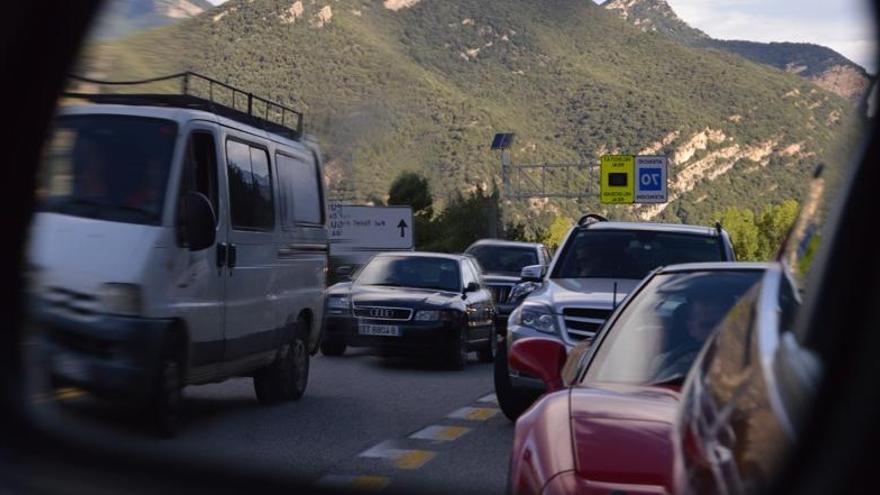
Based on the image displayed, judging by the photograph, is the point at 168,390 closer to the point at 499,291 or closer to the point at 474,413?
the point at 474,413

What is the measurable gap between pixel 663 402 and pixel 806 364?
200 centimetres

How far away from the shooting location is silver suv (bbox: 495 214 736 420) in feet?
37.5

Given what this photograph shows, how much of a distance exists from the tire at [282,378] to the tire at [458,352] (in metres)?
5.14

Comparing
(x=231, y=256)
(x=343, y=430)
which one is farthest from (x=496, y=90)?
(x=343, y=430)

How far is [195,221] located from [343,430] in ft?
6.74

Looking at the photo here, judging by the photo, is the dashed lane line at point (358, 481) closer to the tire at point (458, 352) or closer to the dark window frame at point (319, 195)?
the dark window frame at point (319, 195)

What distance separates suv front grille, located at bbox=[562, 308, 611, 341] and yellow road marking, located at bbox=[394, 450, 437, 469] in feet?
7.20

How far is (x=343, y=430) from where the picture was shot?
10.8m

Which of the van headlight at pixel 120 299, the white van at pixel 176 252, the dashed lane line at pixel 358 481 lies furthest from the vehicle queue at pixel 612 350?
the van headlight at pixel 120 299

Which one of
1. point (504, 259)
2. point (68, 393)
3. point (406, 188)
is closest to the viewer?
point (68, 393)

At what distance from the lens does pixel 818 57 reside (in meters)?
3.74

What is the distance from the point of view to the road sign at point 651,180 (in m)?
45.5

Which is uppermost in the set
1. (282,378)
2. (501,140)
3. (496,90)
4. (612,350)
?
(496,90)

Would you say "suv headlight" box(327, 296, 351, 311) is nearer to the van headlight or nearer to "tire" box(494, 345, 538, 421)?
"tire" box(494, 345, 538, 421)
